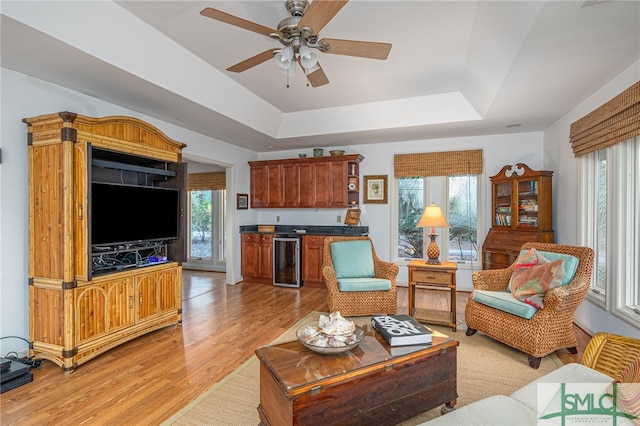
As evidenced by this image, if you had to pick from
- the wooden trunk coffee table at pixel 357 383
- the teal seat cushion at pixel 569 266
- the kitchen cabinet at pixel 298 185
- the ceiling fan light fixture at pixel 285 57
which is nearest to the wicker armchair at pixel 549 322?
the teal seat cushion at pixel 569 266

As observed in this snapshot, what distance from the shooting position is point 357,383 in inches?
62.6

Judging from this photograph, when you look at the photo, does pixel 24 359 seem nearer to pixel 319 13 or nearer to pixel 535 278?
pixel 319 13

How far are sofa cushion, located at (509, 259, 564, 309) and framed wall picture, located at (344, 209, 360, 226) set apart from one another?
2.78m

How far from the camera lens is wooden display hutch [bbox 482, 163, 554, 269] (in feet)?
13.3

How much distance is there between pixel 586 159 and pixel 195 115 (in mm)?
4458

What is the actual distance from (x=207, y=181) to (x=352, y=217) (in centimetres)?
334

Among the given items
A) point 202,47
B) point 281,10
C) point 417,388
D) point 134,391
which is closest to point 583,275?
point 417,388

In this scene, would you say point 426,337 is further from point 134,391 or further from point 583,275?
point 134,391

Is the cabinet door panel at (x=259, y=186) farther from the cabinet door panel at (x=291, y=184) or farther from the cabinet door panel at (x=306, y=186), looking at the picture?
the cabinet door panel at (x=306, y=186)

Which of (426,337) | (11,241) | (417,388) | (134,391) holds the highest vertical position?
(11,241)

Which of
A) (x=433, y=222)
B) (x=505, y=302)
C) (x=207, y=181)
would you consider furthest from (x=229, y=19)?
(x=207, y=181)

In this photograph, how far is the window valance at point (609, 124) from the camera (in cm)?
238

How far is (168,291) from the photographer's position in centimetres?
340

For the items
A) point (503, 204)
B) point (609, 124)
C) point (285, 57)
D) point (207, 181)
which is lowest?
point (503, 204)
